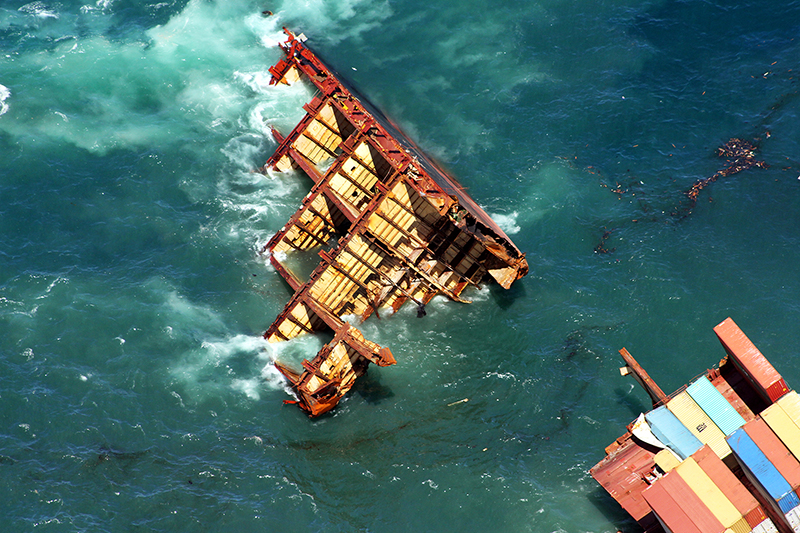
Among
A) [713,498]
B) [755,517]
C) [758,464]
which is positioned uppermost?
[758,464]

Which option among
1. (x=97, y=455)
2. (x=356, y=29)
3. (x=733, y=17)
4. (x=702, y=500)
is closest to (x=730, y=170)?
(x=733, y=17)

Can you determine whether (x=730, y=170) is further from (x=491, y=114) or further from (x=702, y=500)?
(x=702, y=500)

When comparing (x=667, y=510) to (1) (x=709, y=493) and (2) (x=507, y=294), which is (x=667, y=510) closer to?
(1) (x=709, y=493)

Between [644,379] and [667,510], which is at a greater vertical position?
[644,379]

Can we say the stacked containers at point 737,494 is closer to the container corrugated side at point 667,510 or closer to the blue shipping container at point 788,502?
the blue shipping container at point 788,502

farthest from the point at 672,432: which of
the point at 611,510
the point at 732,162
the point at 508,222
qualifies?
the point at 732,162

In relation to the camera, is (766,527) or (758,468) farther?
(758,468)
